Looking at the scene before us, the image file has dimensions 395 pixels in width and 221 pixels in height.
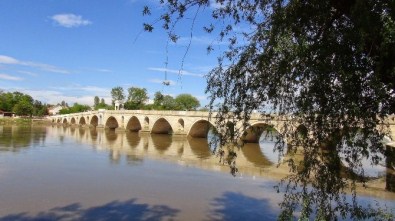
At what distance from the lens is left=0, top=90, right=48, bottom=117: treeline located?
103875 mm

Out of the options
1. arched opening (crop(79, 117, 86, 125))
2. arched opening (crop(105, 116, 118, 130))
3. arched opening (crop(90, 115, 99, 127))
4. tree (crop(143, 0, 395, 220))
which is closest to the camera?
tree (crop(143, 0, 395, 220))

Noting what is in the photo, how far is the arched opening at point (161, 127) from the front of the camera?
5609 cm

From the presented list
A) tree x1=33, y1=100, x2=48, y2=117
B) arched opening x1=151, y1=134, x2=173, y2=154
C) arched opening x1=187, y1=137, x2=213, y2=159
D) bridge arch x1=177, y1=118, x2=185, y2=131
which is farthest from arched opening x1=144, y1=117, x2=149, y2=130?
tree x1=33, y1=100, x2=48, y2=117

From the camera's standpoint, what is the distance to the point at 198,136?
163 ft

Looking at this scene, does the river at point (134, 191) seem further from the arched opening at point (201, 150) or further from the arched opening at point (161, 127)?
the arched opening at point (161, 127)

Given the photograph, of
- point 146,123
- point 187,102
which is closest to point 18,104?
point 187,102

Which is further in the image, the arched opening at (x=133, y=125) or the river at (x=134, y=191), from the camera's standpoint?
the arched opening at (x=133, y=125)

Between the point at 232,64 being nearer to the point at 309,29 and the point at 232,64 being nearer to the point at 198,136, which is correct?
the point at 309,29

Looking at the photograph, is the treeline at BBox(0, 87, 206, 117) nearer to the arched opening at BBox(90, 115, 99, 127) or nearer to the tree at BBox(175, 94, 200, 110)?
the tree at BBox(175, 94, 200, 110)

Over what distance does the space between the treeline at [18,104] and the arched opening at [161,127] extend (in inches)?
2375

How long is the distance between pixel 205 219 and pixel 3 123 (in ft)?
257

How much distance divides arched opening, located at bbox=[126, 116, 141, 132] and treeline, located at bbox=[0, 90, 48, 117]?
171ft

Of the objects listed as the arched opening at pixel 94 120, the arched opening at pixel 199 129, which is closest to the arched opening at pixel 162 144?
the arched opening at pixel 199 129

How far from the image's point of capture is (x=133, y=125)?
210 ft
